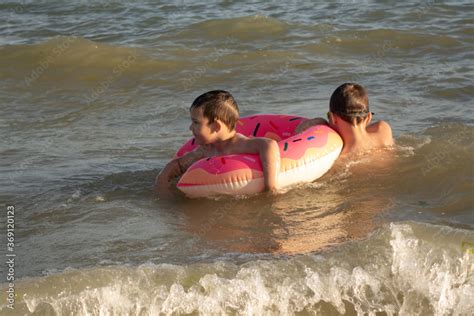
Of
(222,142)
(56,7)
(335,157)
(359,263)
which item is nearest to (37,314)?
(359,263)

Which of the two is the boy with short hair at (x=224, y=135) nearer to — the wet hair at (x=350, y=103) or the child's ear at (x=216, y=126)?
the child's ear at (x=216, y=126)

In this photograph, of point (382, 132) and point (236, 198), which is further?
point (382, 132)

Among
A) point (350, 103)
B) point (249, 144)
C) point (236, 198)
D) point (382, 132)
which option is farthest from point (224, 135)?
point (382, 132)

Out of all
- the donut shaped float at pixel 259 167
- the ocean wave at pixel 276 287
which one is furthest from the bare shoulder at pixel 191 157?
the ocean wave at pixel 276 287

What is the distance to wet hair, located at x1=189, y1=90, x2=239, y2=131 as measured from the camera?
6027 mm

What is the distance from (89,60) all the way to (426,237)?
750 cm

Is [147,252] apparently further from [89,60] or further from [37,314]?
[89,60]

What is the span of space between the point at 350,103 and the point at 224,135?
106 cm

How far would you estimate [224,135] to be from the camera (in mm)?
6191

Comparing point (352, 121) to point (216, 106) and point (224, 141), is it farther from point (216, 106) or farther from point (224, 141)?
point (216, 106)

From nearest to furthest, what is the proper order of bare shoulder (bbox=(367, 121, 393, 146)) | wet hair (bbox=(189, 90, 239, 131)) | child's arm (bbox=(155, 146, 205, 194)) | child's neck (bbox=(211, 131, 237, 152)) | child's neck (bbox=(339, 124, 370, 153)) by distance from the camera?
wet hair (bbox=(189, 90, 239, 131)) → child's neck (bbox=(211, 131, 237, 152)) → child's arm (bbox=(155, 146, 205, 194)) → child's neck (bbox=(339, 124, 370, 153)) → bare shoulder (bbox=(367, 121, 393, 146))

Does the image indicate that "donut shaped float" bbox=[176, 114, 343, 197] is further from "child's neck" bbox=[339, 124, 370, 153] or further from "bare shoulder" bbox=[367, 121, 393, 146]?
"bare shoulder" bbox=[367, 121, 393, 146]

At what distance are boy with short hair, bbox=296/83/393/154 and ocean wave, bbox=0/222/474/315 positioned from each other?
6.34 ft

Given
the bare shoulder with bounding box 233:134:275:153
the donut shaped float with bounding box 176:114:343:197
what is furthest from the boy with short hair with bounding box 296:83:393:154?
the bare shoulder with bounding box 233:134:275:153
